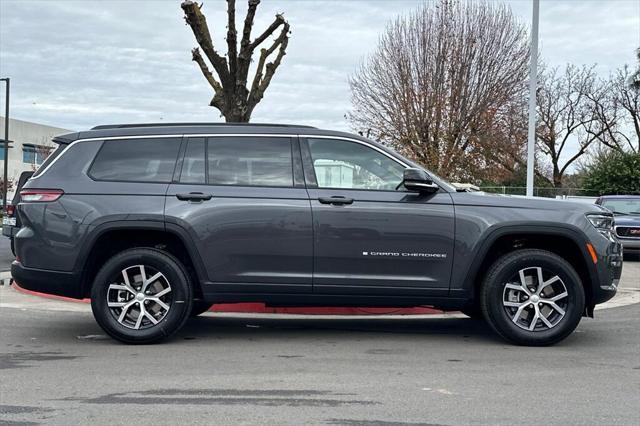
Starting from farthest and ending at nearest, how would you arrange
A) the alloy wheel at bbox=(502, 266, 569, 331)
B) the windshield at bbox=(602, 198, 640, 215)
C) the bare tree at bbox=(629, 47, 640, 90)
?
the bare tree at bbox=(629, 47, 640, 90) < the windshield at bbox=(602, 198, 640, 215) < the alloy wheel at bbox=(502, 266, 569, 331)

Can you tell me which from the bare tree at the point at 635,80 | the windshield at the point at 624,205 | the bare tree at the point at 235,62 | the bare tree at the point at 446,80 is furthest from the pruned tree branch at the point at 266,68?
the bare tree at the point at 635,80

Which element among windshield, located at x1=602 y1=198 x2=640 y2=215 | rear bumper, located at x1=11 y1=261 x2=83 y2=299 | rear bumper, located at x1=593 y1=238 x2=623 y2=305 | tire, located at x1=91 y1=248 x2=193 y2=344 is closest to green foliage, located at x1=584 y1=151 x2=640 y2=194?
windshield, located at x1=602 y1=198 x2=640 y2=215

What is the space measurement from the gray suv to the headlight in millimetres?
29

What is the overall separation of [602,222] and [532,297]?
3.04ft

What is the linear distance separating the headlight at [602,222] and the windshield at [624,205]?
12588mm

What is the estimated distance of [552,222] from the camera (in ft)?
20.7

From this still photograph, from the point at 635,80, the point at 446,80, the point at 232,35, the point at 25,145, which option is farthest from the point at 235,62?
the point at 25,145

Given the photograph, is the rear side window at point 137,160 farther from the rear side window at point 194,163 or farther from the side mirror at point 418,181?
the side mirror at point 418,181

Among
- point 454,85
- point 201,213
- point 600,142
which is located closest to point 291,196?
point 201,213

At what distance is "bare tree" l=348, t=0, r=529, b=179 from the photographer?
29969mm

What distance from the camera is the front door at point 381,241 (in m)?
6.24

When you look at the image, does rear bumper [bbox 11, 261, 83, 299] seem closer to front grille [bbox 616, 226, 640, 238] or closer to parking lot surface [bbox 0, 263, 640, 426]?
parking lot surface [bbox 0, 263, 640, 426]

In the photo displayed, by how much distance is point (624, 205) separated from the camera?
1861 centimetres

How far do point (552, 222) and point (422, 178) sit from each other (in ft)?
3.91
